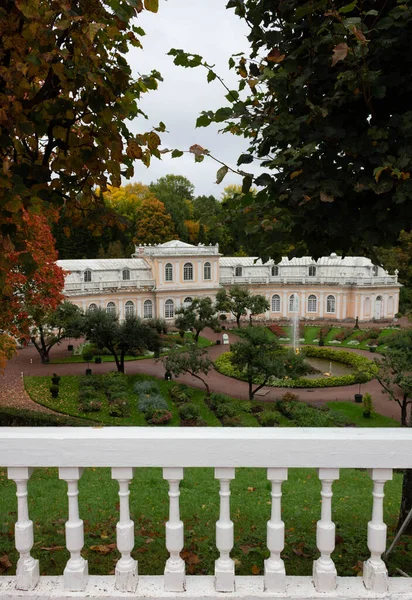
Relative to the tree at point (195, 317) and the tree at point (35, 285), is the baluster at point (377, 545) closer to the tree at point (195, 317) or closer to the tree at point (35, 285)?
the tree at point (35, 285)

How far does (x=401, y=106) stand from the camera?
348cm

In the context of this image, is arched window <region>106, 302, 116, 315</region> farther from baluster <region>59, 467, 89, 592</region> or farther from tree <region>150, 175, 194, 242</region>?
baluster <region>59, 467, 89, 592</region>

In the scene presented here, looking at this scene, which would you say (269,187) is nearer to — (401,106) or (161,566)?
(401,106)

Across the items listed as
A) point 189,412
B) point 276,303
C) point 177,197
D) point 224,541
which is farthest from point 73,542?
point 177,197

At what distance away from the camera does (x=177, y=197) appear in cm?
5709

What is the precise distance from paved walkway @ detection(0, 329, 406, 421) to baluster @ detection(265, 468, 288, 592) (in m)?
18.6

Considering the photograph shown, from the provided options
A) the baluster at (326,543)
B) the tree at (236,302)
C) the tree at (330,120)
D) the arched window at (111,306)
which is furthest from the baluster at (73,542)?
the arched window at (111,306)

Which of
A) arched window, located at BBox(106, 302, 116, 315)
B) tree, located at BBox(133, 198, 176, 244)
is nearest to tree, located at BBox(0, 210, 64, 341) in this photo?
arched window, located at BBox(106, 302, 116, 315)

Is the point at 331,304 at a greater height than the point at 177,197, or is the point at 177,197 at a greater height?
the point at 177,197

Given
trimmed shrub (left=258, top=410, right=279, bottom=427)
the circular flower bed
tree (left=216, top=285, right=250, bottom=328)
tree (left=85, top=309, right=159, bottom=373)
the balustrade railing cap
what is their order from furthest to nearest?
tree (left=216, top=285, right=250, bottom=328) < tree (left=85, top=309, right=159, bottom=373) < the circular flower bed < trimmed shrub (left=258, top=410, right=279, bottom=427) < the balustrade railing cap

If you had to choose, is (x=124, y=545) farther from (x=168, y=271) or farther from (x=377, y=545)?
(x=168, y=271)

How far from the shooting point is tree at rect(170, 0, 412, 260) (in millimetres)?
3064

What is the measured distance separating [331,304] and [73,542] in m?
41.3

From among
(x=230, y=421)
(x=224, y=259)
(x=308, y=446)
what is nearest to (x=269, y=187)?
(x=308, y=446)
